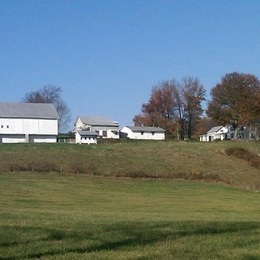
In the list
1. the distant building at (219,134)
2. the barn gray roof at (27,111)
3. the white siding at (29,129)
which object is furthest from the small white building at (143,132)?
the white siding at (29,129)

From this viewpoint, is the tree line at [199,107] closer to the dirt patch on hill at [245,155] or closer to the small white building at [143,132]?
the small white building at [143,132]

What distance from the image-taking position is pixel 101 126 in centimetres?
12769

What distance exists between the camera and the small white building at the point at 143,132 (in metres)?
123

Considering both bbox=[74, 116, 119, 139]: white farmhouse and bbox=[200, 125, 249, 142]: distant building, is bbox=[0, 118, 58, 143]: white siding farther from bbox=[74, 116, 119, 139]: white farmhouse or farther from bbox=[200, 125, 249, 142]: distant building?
bbox=[200, 125, 249, 142]: distant building

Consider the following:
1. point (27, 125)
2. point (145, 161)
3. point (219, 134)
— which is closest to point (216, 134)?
point (219, 134)

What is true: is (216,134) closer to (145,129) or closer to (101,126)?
(145,129)

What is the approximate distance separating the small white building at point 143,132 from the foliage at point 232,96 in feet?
53.9

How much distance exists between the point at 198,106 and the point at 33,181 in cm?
8301

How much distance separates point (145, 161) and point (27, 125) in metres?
49.5

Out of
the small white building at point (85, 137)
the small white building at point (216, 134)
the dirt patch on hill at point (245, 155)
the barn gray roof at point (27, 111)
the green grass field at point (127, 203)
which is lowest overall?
the green grass field at point (127, 203)

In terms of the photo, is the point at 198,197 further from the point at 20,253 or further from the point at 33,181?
the point at 20,253

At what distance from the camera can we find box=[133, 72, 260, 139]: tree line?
327 feet

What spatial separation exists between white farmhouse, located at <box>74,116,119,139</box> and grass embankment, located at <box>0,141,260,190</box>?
186 ft

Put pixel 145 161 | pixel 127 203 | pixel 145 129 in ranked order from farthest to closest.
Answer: pixel 145 129
pixel 145 161
pixel 127 203
